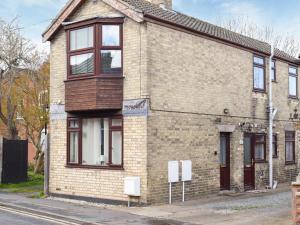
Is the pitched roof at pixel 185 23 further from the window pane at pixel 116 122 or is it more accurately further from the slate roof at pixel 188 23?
the window pane at pixel 116 122

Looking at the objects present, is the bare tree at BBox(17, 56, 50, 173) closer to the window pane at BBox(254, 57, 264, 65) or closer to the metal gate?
the metal gate

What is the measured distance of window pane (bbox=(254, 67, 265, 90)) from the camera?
21.5 metres

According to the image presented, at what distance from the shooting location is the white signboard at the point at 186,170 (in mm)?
16719

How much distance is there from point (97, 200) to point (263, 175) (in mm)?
8181

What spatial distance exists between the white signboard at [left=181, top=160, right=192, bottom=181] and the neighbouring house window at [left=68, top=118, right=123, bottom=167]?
2.11 meters

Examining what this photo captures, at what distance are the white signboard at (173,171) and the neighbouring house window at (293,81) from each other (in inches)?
394

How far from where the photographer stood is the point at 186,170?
663 inches

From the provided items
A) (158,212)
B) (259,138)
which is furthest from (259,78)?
(158,212)

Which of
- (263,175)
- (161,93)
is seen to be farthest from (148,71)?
(263,175)

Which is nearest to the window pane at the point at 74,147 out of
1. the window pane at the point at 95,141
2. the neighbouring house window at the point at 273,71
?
the window pane at the point at 95,141

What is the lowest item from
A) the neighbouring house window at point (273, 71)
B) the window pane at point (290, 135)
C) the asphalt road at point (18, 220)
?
the asphalt road at point (18, 220)

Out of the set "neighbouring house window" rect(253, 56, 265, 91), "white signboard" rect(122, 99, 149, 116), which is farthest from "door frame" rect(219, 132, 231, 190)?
"white signboard" rect(122, 99, 149, 116)

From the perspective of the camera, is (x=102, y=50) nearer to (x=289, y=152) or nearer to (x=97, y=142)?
(x=97, y=142)

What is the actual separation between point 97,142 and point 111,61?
9.15ft
